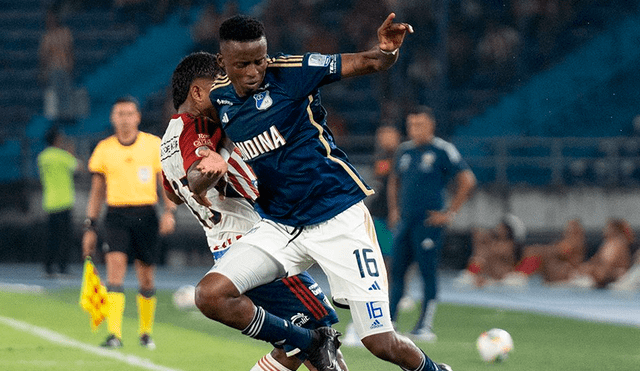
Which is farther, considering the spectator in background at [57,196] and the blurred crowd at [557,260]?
the spectator in background at [57,196]

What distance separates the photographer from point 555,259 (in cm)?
1939

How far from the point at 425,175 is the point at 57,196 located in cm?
944

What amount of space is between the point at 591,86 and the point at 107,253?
15.6 m

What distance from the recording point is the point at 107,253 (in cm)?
1079

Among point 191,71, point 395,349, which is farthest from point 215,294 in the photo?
point 191,71

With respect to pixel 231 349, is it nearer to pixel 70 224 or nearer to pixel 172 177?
pixel 172 177

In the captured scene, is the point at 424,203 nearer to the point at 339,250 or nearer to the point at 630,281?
the point at 339,250

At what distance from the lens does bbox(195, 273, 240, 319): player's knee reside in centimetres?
619

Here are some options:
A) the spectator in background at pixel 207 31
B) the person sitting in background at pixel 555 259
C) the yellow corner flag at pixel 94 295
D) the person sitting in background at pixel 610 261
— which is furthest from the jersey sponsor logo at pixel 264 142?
the spectator in background at pixel 207 31

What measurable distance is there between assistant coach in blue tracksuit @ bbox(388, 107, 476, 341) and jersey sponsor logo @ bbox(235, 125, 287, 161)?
233 inches

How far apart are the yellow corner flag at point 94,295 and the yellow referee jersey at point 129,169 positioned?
731 mm

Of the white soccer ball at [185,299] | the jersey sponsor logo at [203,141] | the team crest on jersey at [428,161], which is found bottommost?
the white soccer ball at [185,299]

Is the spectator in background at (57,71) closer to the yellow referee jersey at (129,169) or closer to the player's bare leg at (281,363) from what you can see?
the yellow referee jersey at (129,169)

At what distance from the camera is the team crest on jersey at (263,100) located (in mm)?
6188
